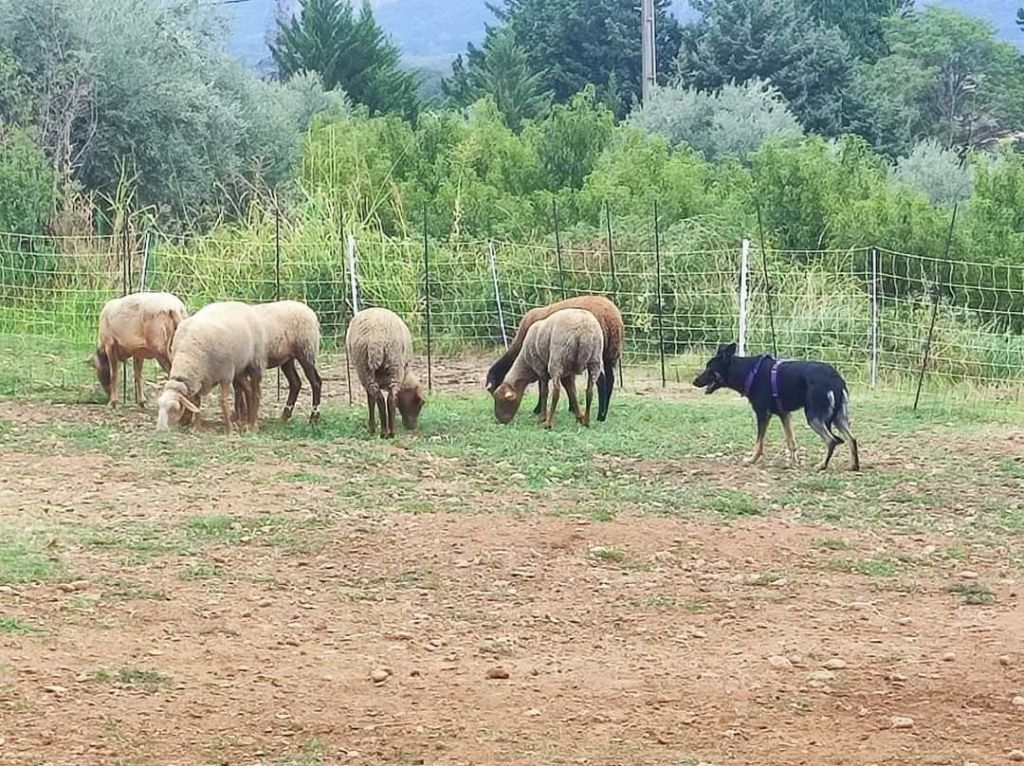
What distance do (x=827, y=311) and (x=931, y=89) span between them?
1543 inches

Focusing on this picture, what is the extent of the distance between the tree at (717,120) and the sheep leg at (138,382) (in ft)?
63.6

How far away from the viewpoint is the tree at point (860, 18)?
52031 mm

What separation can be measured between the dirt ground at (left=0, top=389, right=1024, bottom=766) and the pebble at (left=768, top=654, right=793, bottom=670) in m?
0.01

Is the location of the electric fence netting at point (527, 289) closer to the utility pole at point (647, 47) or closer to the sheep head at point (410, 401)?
the sheep head at point (410, 401)

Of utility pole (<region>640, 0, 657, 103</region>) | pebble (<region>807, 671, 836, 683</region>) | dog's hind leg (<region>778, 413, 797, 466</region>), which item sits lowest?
pebble (<region>807, 671, 836, 683</region>)

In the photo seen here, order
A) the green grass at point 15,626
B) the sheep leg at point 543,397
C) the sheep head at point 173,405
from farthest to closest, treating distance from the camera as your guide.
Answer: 1. the sheep leg at point 543,397
2. the sheep head at point 173,405
3. the green grass at point 15,626

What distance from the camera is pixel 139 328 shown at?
12562 millimetres

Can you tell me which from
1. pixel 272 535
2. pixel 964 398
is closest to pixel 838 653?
pixel 272 535

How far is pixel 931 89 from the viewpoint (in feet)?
173

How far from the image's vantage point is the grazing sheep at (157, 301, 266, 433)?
11.3 metres

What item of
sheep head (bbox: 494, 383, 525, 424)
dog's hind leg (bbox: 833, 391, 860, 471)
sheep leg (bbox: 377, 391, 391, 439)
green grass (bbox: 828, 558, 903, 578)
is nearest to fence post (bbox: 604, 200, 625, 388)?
sheep head (bbox: 494, 383, 525, 424)

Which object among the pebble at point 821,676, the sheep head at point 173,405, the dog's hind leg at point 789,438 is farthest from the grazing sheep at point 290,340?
the pebble at point 821,676

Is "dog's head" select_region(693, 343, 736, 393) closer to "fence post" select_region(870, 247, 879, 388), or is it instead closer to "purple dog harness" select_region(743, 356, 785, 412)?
"purple dog harness" select_region(743, 356, 785, 412)

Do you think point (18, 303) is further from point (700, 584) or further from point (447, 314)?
point (700, 584)
